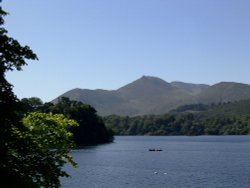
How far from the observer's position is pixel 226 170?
124938mm

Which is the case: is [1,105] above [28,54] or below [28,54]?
below

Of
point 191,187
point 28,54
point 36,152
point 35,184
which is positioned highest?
point 28,54

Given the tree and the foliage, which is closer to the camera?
the tree

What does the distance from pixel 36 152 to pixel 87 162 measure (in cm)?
12847

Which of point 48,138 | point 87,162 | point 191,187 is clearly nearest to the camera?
point 48,138

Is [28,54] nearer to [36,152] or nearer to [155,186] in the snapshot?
[36,152]

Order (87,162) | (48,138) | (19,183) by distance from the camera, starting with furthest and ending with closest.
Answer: (87,162)
(48,138)
(19,183)

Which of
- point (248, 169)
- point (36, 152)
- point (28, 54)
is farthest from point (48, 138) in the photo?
point (248, 169)

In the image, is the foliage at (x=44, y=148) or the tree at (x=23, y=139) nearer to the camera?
the tree at (x=23, y=139)

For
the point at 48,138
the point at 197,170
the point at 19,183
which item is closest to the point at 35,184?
the point at 19,183

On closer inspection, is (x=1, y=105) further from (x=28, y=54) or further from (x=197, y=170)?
(x=197, y=170)

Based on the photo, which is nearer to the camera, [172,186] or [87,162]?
[172,186]

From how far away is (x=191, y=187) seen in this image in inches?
3573

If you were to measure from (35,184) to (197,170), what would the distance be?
349ft
